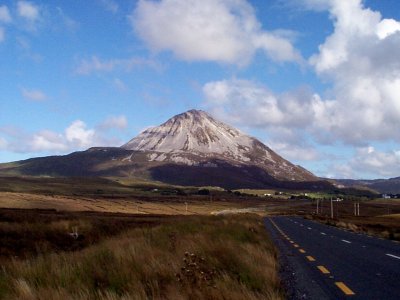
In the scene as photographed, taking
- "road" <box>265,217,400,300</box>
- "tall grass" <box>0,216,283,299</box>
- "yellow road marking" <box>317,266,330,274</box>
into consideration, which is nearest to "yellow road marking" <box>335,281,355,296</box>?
"road" <box>265,217,400,300</box>

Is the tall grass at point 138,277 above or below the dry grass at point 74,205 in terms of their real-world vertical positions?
below

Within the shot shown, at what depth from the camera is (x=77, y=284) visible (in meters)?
8.56

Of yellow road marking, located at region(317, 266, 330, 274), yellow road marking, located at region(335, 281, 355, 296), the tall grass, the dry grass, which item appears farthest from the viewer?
the dry grass

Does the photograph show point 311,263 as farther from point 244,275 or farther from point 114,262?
point 114,262

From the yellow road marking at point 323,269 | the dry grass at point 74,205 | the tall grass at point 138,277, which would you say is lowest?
the yellow road marking at point 323,269

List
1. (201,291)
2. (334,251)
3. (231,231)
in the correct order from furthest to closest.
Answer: (231,231)
(334,251)
(201,291)

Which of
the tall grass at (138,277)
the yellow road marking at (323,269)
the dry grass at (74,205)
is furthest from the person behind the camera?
the dry grass at (74,205)

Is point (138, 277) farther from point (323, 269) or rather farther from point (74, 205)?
point (74, 205)

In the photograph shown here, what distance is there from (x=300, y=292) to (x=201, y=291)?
3373mm

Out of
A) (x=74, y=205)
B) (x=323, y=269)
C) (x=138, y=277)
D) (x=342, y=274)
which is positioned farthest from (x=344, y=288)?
(x=74, y=205)

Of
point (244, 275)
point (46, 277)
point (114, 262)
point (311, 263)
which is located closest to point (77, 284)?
point (46, 277)

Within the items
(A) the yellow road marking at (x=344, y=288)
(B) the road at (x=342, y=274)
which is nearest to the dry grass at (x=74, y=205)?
(B) the road at (x=342, y=274)

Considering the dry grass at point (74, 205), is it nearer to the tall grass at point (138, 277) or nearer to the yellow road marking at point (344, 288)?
the tall grass at point (138, 277)

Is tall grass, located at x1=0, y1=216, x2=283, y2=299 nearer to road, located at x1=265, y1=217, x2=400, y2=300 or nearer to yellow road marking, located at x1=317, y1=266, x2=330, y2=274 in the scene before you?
road, located at x1=265, y1=217, x2=400, y2=300
